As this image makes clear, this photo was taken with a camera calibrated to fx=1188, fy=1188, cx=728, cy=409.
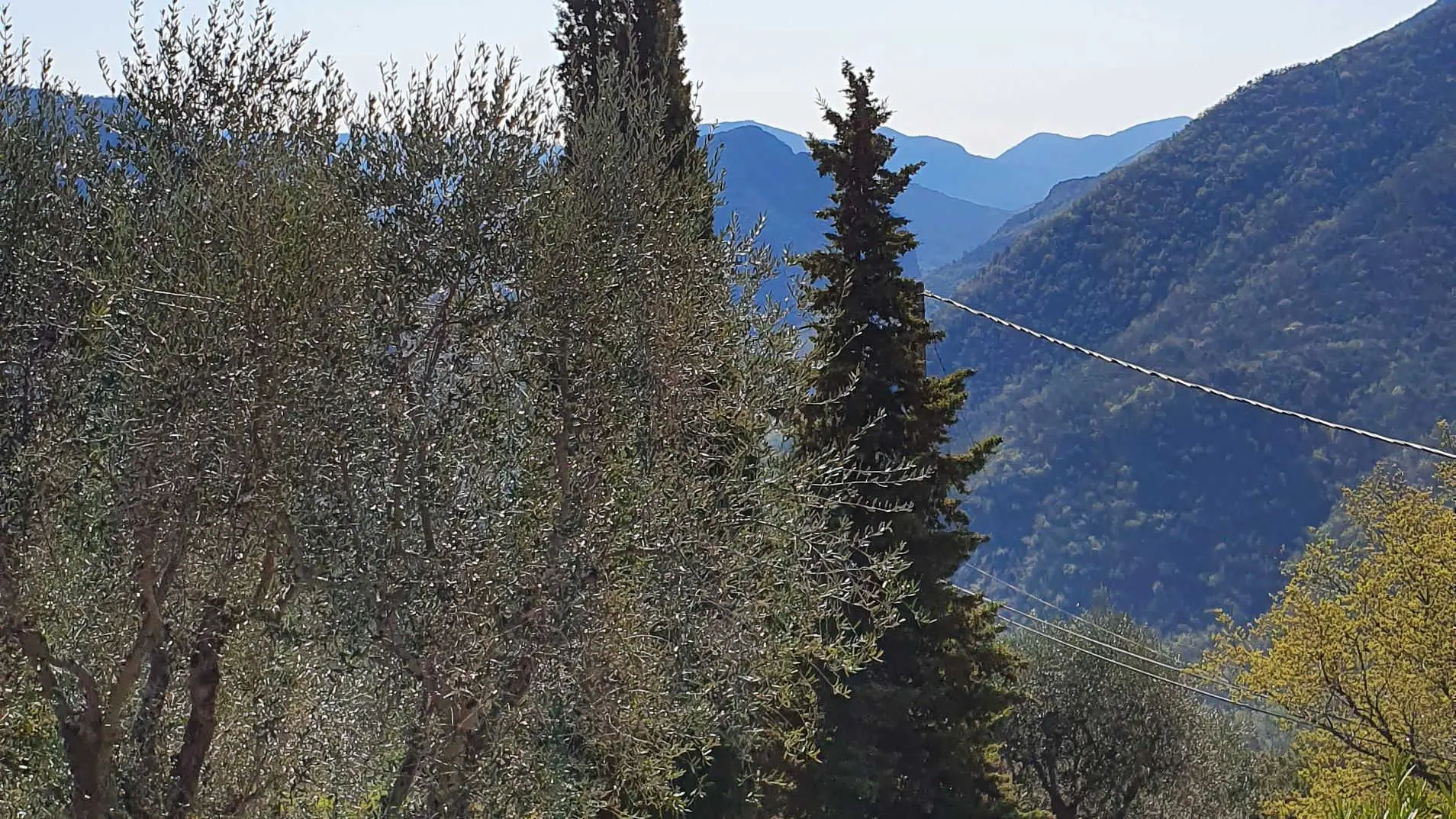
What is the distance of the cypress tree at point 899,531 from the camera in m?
13.2

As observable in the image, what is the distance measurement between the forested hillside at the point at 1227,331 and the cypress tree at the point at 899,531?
267 ft

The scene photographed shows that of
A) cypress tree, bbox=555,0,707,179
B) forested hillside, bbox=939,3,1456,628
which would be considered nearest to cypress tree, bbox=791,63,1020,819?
cypress tree, bbox=555,0,707,179

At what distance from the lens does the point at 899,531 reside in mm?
13211

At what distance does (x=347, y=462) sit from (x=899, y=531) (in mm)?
8795

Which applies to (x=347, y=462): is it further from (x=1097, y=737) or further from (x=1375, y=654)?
(x=1097, y=737)

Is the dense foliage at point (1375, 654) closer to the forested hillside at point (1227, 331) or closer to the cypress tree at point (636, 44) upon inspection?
the cypress tree at point (636, 44)

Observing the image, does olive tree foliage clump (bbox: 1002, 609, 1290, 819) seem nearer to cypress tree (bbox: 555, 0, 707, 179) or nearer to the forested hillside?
cypress tree (bbox: 555, 0, 707, 179)

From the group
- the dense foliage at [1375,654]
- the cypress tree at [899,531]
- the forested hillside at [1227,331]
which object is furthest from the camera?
the forested hillside at [1227,331]

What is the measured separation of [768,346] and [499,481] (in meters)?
2.47

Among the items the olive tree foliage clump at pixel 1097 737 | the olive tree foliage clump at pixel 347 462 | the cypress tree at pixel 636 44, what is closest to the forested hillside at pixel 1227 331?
the olive tree foliage clump at pixel 1097 737

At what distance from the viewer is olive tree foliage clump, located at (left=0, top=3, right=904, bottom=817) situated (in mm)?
A: 5184

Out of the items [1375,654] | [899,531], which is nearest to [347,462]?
[899,531]

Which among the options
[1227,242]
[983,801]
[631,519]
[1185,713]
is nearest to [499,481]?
[631,519]

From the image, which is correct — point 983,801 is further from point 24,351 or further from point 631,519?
point 24,351
